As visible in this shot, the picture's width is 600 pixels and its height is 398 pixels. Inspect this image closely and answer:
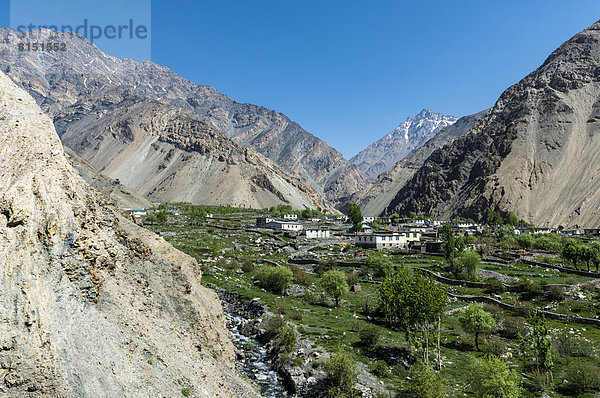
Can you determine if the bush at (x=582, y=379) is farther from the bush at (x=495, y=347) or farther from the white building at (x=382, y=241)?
the white building at (x=382, y=241)

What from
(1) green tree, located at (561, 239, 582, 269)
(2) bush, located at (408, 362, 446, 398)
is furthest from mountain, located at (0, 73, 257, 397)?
(1) green tree, located at (561, 239, 582, 269)

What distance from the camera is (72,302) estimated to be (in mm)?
15734

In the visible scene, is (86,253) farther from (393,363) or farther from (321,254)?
(321,254)

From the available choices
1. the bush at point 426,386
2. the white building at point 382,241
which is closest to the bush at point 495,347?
the bush at point 426,386

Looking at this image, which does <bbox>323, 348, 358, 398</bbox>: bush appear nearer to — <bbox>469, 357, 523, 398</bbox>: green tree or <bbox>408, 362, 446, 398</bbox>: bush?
<bbox>408, 362, 446, 398</bbox>: bush

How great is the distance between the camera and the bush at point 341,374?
79.7 ft

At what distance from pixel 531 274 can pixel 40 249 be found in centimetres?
7769

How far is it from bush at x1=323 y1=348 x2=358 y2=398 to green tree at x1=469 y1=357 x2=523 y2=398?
818 cm

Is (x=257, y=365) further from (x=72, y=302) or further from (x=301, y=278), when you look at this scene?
(x=301, y=278)

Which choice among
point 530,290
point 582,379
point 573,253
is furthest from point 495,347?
point 573,253

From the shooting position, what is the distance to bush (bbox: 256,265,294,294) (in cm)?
5356

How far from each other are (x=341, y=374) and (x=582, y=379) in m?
18.5

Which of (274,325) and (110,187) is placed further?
(110,187)

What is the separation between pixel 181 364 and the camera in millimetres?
19203
